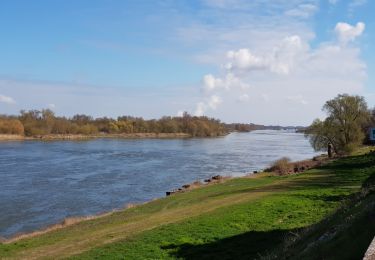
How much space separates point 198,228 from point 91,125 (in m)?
154

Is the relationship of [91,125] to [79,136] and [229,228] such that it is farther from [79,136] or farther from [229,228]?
[229,228]

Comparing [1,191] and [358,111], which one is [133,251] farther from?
[358,111]

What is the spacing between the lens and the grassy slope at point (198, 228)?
17.1m

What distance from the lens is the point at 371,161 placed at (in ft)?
136

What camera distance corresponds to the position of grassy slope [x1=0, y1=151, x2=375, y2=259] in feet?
56.0

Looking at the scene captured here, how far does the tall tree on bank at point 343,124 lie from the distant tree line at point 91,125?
333ft

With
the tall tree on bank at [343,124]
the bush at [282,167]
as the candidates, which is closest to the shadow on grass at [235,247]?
the bush at [282,167]

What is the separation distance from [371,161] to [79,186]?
26.1m

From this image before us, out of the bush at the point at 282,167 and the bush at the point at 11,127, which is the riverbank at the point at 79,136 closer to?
the bush at the point at 11,127

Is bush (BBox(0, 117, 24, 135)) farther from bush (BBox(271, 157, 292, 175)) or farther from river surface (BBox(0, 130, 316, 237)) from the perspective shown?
bush (BBox(271, 157, 292, 175))

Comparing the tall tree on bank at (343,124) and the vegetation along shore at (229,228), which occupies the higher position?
the tall tree on bank at (343,124)

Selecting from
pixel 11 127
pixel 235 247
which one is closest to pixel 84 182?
pixel 235 247

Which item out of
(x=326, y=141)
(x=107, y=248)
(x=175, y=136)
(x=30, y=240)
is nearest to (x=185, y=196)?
(x=30, y=240)

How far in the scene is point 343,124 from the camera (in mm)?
61031
